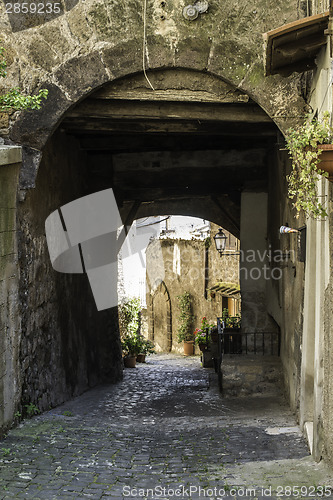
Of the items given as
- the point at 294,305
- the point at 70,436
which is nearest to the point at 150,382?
the point at 294,305

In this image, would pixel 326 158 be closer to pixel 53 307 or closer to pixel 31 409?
pixel 31 409

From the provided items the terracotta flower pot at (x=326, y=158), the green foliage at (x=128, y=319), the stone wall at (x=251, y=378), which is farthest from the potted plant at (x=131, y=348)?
the terracotta flower pot at (x=326, y=158)

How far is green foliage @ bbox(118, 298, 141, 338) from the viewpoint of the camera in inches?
632

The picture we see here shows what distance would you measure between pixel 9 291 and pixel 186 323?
18.0 m

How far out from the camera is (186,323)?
24.0m

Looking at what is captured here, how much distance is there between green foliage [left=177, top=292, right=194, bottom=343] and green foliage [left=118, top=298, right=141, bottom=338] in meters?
7.53

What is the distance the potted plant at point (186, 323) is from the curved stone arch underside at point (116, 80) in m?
17.5

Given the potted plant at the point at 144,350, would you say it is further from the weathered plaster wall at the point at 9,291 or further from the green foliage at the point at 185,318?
the weathered plaster wall at the point at 9,291

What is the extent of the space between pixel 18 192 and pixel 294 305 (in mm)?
3306

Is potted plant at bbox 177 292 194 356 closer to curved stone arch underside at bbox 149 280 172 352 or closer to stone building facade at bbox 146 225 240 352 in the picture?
stone building facade at bbox 146 225 240 352

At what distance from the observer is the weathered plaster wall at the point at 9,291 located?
235 inches

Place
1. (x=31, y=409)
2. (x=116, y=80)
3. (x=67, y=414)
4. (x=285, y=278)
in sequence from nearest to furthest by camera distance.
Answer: (x=116, y=80) → (x=31, y=409) → (x=67, y=414) → (x=285, y=278)

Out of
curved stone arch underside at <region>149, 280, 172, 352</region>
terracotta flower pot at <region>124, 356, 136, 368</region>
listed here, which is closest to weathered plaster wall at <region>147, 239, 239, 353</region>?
curved stone arch underside at <region>149, 280, 172, 352</region>

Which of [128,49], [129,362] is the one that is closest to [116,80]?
[128,49]
